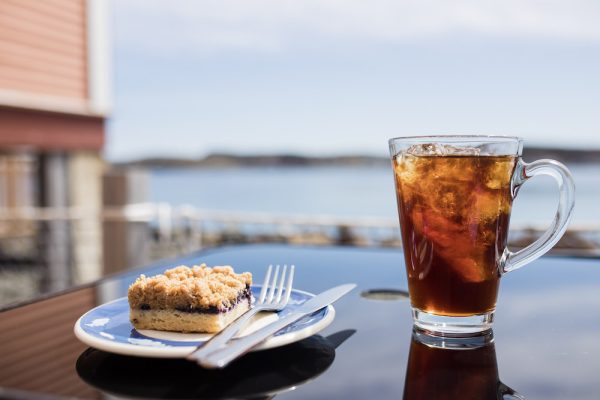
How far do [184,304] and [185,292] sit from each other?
0.02 metres

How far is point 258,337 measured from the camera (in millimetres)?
703

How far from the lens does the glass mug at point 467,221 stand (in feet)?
2.85

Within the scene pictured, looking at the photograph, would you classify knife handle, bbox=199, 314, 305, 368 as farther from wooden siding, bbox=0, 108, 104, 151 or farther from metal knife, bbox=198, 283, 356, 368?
wooden siding, bbox=0, 108, 104, 151

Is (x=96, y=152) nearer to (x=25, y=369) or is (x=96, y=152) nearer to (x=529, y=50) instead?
(x=25, y=369)

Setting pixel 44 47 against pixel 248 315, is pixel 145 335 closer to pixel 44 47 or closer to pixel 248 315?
pixel 248 315

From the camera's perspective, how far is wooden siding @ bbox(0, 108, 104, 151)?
5676 mm

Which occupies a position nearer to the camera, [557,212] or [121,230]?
[557,212]

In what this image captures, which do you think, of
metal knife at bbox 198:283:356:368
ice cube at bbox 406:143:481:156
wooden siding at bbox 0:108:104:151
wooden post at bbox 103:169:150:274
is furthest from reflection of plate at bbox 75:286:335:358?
wooden siding at bbox 0:108:104:151

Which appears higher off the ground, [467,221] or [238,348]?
[467,221]

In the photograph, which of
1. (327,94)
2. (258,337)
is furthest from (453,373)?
(327,94)

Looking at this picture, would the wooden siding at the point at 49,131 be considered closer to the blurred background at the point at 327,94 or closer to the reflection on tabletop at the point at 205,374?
the blurred background at the point at 327,94

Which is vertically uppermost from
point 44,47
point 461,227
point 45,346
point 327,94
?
point 327,94

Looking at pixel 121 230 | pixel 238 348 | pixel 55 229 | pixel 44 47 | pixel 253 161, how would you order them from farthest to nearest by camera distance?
pixel 253 161 → pixel 55 229 → pixel 44 47 → pixel 121 230 → pixel 238 348

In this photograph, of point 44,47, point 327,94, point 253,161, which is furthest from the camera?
point 327,94
